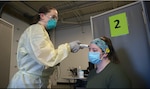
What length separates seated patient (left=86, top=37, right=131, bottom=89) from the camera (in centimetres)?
125

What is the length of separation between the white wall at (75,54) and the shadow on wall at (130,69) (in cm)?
289

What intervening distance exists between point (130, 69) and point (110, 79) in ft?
1.58

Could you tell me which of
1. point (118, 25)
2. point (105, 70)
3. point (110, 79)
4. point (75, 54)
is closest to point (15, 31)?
point (75, 54)

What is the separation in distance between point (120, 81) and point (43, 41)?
0.73 meters

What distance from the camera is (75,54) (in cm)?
488

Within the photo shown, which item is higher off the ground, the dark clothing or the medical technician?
the medical technician

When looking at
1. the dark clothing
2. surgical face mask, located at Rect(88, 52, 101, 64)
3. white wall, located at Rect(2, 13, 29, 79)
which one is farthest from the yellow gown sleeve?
white wall, located at Rect(2, 13, 29, 79)

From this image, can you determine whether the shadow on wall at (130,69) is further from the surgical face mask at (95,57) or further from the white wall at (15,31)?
the white wall at (15,31)

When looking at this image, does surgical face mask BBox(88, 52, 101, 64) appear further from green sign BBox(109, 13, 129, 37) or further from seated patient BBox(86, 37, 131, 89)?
green sign BBox(109, 13, 129, 37)

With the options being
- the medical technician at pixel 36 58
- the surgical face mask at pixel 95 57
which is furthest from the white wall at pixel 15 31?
the surgical face mask at pixel 95 57

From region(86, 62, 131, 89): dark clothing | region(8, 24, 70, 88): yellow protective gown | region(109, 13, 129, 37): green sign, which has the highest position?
region(109, 13, 129, 37): green sign

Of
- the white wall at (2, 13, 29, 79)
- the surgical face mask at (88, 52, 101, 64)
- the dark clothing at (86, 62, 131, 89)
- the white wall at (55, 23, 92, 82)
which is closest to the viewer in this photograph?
the dark clothing at (86, 62, 131, 89)

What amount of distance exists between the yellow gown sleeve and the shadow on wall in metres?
0.69

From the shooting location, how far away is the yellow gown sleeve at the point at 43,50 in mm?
1296
